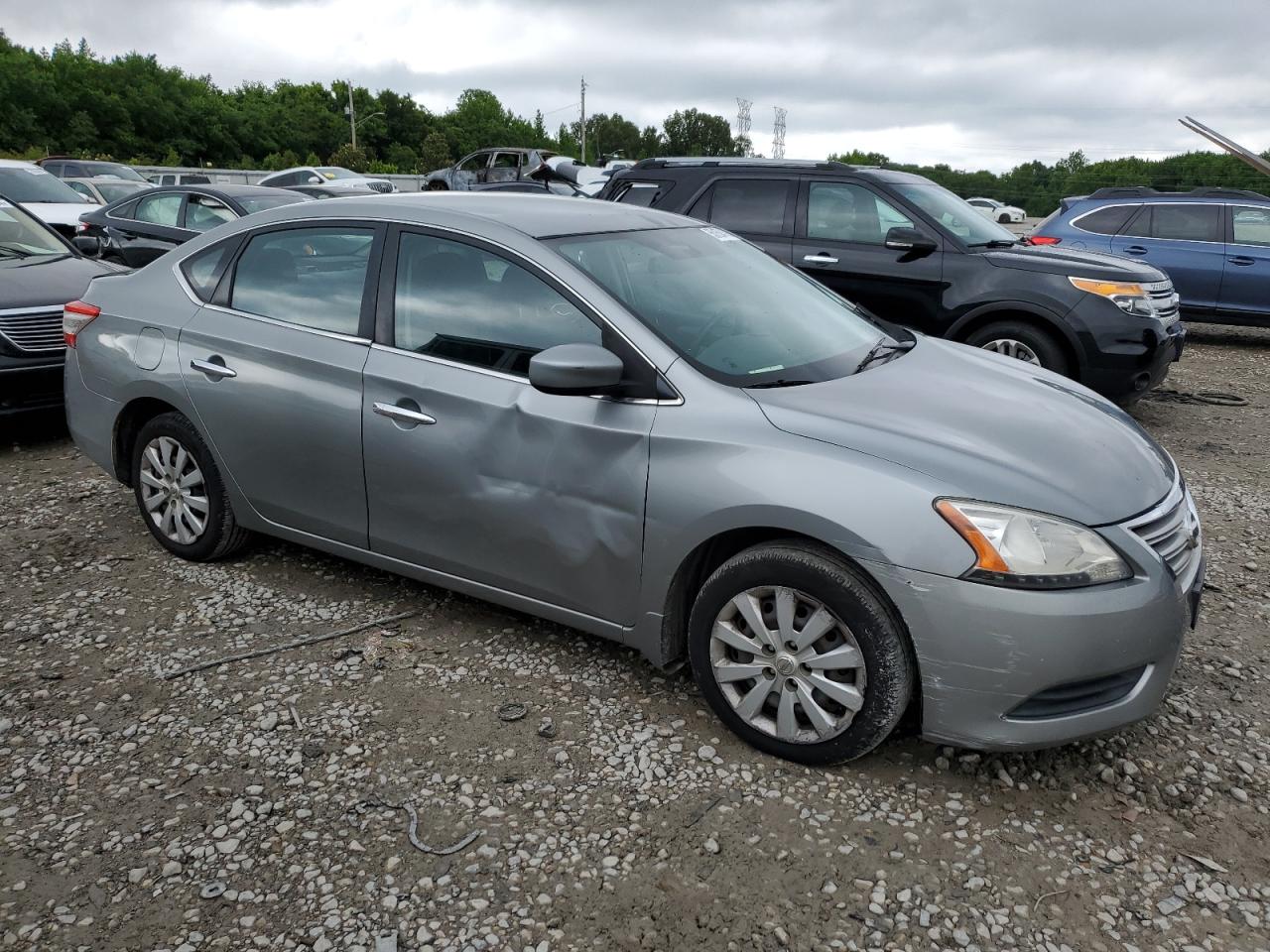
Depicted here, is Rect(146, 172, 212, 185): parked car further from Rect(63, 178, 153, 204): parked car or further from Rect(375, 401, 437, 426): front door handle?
Rect(375, 401, 437, 426): front door handle

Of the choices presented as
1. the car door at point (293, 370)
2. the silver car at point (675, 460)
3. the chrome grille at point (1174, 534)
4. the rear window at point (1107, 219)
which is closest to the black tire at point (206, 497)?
the silver car at point (675, 460)

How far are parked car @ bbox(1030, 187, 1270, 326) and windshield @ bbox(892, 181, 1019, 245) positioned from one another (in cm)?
304

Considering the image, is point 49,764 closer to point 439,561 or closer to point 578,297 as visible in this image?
point 439,561

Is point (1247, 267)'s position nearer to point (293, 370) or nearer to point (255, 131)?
point (293, 370)

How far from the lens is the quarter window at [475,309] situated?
3395 mm

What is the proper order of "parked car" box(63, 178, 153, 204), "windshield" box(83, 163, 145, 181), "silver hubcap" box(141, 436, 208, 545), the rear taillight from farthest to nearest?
"windshield" box(83, 163, 145, 181)
"parked car" box(63, 178, 153, 204)
the rear taillight
"silver hubcap" box(141, 436, 208, 545)

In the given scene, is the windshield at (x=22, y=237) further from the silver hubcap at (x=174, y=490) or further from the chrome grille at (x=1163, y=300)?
the chrome grille at (x=1163, y=300)

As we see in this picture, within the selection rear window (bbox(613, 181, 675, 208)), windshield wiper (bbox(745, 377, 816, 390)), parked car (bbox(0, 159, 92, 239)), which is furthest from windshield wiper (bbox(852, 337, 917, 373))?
parked car (bbox(0, 159, 92, 239))

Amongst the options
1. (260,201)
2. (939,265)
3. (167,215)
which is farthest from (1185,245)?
(167,215)

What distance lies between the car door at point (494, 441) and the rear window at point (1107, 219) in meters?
9.85

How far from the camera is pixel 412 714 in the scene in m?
3.40

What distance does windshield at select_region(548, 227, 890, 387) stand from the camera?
3354 mm

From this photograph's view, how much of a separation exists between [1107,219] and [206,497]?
1043cm

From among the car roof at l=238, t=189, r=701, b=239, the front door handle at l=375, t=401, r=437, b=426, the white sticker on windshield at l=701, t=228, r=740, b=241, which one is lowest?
the front door handle at l=375, t=401, r=437, b=426
